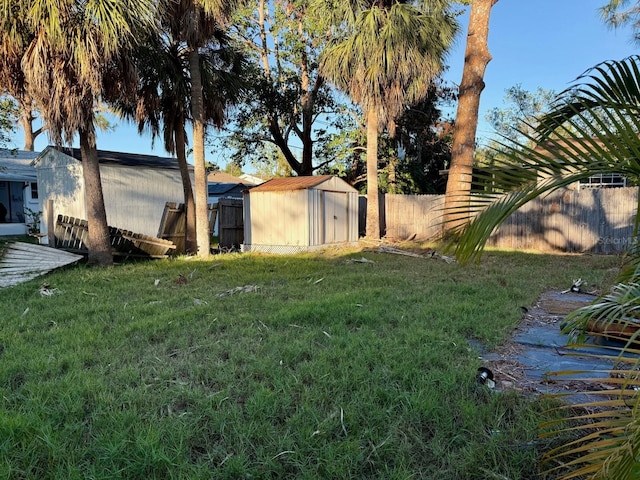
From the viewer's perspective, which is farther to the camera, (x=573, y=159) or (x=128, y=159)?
(x=128, y=159)

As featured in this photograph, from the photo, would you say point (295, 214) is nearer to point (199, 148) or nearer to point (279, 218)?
point (279, 218)

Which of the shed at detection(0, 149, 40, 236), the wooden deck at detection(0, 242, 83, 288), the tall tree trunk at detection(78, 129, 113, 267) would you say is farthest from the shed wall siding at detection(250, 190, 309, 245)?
the shed at detection(0, 149, 40, 236)

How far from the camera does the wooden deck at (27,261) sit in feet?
25.2

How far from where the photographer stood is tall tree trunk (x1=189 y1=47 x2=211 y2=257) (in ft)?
33.9

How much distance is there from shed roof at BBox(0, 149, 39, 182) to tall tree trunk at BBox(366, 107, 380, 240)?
12.4 metres

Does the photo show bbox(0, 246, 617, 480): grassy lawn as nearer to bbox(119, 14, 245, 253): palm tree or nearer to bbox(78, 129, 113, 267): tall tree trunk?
bbox(78, 129, 113, 267): tall tree trunk

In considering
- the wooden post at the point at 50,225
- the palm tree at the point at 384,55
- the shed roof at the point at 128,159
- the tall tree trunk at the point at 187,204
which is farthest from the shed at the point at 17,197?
the palm tree at the point at 384,55

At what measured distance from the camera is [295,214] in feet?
37.8

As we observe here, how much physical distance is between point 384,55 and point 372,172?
3.16 m

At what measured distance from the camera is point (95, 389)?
116 inches

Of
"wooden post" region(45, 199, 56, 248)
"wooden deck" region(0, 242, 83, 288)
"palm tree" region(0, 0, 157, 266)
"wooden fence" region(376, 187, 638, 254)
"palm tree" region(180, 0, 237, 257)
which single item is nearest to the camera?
"palm tree" region(0, 0, 157, 266)

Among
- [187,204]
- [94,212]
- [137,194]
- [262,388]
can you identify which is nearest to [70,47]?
[94,212]

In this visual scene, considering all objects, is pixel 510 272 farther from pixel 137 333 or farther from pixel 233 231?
pixel 233 231

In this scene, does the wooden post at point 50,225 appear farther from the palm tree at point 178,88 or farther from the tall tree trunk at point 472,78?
the tall tree trunk at point 472,78
